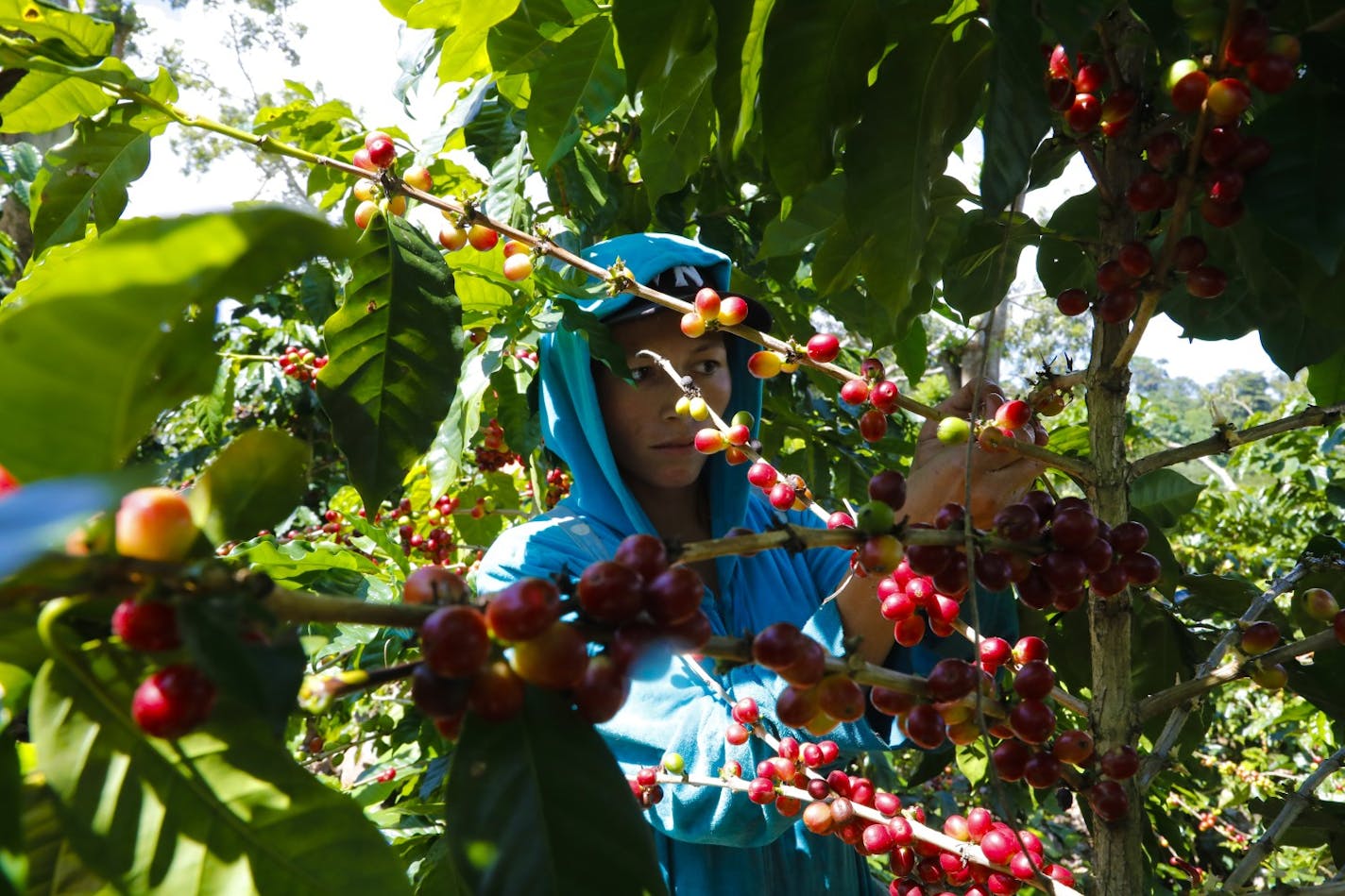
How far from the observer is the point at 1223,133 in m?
0.80

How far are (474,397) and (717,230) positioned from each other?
103 centimetres

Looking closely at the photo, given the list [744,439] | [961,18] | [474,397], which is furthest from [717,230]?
[961,18]

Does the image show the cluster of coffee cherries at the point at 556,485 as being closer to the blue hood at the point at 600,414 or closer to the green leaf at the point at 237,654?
the blue hood at the point at 600,414

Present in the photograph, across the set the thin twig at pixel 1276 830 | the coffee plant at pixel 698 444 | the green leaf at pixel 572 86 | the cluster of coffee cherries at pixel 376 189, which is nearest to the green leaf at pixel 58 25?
the coffee plant at pixel 698 444

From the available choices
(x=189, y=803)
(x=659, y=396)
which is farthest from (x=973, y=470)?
(x=189, y=803)

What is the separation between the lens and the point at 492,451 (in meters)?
3.59

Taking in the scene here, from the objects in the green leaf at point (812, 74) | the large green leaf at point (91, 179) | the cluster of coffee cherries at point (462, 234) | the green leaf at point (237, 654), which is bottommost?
the green leaf at point (237, 654)

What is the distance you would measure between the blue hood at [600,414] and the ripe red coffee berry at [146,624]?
59.2 inches

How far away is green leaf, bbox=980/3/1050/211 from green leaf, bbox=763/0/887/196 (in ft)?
0.51

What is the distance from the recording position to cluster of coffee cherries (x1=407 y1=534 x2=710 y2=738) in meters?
0.50

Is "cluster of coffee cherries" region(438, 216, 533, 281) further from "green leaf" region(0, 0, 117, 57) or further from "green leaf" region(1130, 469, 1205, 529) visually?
"green leaf" region(1130, 469, 1205, 529)

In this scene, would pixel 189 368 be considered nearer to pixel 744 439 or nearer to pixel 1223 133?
pixel 1223 133

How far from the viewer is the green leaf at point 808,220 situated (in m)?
1.32

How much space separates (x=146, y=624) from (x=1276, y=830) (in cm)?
109
